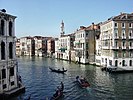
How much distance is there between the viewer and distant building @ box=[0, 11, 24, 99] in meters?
20.3

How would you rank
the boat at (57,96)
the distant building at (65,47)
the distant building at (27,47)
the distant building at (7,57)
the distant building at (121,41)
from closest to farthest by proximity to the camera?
the distant building at (7,57) → the boat at (57,96) → the distant building at (121,41) → the distant building at (65,47) → the distant building at (27,47)

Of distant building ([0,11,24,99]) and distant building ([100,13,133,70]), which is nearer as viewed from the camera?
distant building ([0,11,24,99])

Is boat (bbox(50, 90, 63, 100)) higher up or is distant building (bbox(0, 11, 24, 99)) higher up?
distant building (bbox(0, 11, 24, 99))

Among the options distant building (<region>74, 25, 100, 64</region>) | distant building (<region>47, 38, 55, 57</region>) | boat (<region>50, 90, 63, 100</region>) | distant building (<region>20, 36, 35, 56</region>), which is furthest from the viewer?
distant building (<region>20, 36, 35, 56</region>)

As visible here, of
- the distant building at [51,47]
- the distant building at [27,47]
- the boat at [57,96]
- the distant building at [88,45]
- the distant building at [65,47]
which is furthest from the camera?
the distant building at [27,47]

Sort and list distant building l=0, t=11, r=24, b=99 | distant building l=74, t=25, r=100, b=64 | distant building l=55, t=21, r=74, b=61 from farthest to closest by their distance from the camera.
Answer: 1. distant building l=55, t=21, r=74, b=61
2. distant building l=74, t=25, r=100, b=64
3. distant building l=0, t=11, r=24, b=99

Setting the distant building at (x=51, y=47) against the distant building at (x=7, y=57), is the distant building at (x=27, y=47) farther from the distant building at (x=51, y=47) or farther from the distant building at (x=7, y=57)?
the distant building at (x=7, y=57)

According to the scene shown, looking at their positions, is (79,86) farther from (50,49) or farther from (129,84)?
(50,49)

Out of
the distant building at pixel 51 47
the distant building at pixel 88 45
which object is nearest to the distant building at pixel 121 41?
the distant building at pixel 88 45

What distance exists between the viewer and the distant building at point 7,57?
20.3 m

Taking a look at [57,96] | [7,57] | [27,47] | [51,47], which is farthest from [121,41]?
[27,47]

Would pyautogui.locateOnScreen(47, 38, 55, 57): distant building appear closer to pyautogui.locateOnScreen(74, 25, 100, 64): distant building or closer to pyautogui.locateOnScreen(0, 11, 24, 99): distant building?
pyautogui.locateOnScreen(74, 25, 100, 64): distant building

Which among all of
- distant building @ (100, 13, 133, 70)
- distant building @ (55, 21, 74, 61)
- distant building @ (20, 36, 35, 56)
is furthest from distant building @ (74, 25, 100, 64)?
distant building @ (20, 36, 35, 56)

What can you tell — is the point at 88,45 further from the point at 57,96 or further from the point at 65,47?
the point at 57,96
